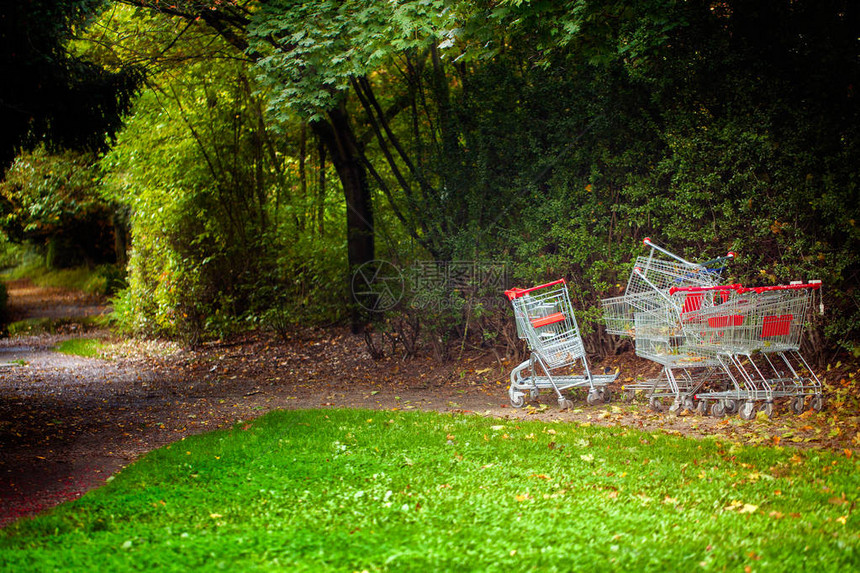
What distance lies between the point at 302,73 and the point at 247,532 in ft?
21.8

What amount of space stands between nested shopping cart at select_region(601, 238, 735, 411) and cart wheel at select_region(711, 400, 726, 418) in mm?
228

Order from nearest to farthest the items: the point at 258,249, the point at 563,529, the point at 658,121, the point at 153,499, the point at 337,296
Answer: the point at 563,529 → the point at 153,499 → the point at 658,121 → the point at 337,296 → the point at 258,249

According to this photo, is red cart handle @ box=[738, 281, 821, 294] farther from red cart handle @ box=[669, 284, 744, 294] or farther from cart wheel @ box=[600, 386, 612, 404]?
cart wheel @ box=[600, 386, 612, 404]

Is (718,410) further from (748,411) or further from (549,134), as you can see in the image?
(549,134)

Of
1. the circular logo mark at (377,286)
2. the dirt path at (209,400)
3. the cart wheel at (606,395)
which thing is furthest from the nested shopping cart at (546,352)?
the circular logo mark at (377,286)

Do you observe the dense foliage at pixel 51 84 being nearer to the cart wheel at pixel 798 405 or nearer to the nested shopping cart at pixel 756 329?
the nested shopping cart at pixel 756 329

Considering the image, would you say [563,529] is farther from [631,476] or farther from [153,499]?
[153,499]

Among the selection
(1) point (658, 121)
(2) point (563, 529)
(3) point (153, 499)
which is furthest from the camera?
(1) point (658, 121)

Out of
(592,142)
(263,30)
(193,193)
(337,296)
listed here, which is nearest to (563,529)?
(592,142)

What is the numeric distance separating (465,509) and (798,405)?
3.94 meters

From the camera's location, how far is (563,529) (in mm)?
3926

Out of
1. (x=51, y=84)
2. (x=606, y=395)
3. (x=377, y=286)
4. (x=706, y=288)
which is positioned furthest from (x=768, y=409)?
(x=51, y=84)

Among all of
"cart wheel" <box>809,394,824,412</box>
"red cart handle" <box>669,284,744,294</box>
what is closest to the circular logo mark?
"red cart handle" <box>669,284,744,294</box>

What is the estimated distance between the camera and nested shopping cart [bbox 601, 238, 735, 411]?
671cm
